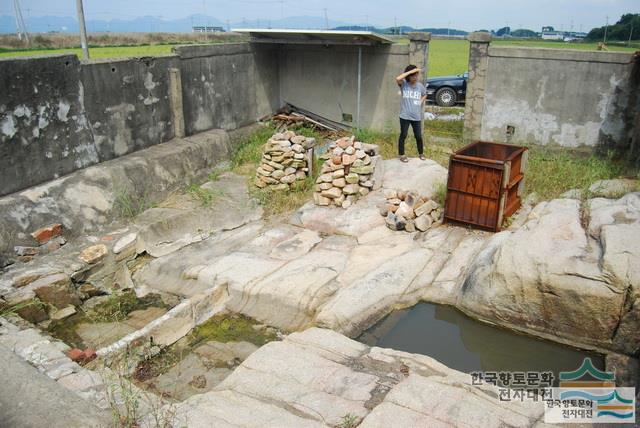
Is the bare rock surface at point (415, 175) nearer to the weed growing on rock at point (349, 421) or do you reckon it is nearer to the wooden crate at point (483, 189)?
the wooden crate at point (483, 189)

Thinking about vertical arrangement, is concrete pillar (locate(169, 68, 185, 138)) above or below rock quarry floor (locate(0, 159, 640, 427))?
above

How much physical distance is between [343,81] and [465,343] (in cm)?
803

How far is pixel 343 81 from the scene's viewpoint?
12367mm

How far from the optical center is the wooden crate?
7.48m

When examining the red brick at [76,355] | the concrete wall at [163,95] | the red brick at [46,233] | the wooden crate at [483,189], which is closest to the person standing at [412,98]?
the wooden crate at [483,189]

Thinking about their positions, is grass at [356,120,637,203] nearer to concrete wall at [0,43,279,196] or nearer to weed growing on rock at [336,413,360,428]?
concrete wall at [0,43,279,196]

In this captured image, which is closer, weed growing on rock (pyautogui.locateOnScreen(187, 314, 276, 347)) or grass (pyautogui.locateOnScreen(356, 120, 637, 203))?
weed growing on rock (pyautogui.locateOnScreen(187, 314, 276, 347))

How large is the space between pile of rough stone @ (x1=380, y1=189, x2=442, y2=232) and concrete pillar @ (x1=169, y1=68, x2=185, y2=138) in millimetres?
4459

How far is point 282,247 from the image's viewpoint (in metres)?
7.58

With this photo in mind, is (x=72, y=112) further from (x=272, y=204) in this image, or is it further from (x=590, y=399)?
(x=590, y=399)

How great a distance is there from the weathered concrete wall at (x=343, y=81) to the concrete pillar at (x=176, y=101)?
3805 mm

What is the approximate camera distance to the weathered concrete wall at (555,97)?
9.91m

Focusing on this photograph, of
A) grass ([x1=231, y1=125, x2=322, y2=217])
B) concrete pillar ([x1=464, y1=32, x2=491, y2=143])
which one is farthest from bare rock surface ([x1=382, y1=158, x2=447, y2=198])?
concrete pillar ([x1=464, y1=32, x2=491, y2=143])

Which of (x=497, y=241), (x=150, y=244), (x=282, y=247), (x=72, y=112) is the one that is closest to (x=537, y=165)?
Answer: (x=497, y=241)
